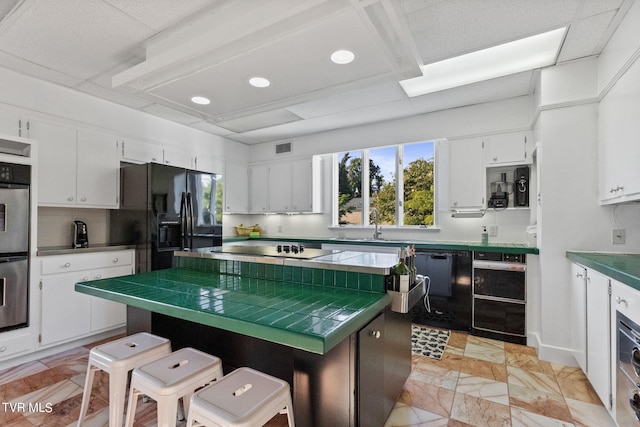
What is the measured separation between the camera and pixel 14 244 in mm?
2637

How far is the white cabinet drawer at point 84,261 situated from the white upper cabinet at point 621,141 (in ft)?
14.6

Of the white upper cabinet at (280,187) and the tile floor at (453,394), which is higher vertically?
the white upper cabinet at (280,187)

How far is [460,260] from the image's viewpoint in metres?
3.45

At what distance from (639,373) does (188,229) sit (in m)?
3.95

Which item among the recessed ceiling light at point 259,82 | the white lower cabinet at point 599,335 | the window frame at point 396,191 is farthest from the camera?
the window frame at point 396,191

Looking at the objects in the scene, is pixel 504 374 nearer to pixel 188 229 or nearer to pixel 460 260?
pixel 460 260

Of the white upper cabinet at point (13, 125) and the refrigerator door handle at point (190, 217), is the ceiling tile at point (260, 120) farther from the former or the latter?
the white upper cabinet at point (13, 125)

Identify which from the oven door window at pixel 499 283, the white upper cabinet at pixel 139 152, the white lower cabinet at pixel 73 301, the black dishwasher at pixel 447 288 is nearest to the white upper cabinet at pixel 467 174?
the black dishwasher at pixel 447 288

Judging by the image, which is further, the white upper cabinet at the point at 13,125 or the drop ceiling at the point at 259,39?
the white upper cabinet at the point at 13,125

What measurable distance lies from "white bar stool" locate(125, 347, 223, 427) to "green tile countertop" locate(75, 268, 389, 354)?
0.26 m

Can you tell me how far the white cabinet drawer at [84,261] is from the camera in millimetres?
2925

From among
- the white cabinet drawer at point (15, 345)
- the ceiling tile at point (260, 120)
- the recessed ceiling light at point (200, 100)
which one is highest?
the ceiling tile at point (260, 120)

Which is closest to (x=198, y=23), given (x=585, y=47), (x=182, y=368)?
(x=182, y=368)

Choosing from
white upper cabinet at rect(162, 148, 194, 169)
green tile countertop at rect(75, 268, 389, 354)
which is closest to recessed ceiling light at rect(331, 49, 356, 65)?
green tile countertop at rect(75, 268, 389, 354)
